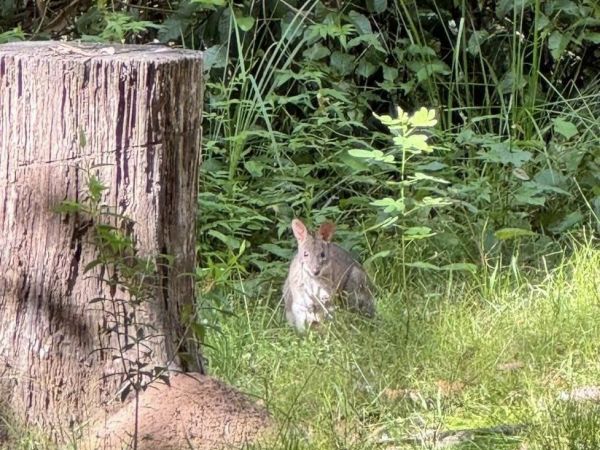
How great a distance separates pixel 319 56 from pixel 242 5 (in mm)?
605

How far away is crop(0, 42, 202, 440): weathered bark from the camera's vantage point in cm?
386

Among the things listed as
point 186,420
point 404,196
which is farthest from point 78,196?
point 404,196

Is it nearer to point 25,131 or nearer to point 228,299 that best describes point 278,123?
point 228,299

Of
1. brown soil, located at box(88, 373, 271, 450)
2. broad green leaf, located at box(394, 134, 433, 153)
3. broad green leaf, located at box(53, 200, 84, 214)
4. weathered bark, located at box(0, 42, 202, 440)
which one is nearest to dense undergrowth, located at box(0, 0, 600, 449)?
broad green leaf, located at box(394, 134, 433, 153)

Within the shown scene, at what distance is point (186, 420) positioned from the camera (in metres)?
3.95

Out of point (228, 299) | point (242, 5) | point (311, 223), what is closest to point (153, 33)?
point (242, 5)

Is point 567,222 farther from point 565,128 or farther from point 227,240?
point 227,240

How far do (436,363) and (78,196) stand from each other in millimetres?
1498

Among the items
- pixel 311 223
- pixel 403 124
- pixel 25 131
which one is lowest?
pixel 311 223

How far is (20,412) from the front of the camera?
13.2 feet

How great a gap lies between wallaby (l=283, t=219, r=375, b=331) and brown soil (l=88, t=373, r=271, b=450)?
1391 mm

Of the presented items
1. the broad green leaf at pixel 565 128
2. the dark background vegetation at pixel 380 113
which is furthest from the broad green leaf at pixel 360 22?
the broad green leaf at pixel 565 128

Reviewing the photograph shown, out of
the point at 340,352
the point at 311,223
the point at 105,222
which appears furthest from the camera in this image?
the point at 311,223

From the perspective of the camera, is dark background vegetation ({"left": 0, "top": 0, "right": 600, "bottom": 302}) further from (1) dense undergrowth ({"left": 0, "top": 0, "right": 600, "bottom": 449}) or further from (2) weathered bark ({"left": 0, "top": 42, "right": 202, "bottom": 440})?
(2) weathered bark ({"left": 0, "top": 42, "right": 202, "bottom": 440})
